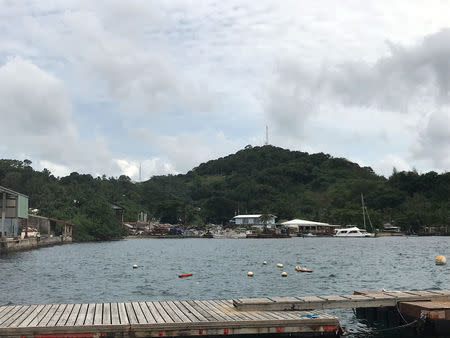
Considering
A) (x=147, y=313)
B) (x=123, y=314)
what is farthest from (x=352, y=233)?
(x=123, y=314)

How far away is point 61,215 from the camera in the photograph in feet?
473

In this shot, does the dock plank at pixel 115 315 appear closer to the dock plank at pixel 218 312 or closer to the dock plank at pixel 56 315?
the dock plank at pixel 56 315

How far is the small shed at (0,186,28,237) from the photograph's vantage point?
82625 millimetres

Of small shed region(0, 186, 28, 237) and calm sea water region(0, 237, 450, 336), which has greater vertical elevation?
small shed region(0, 186, 28, 237)

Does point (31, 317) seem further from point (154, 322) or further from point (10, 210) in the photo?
point (10, 210)

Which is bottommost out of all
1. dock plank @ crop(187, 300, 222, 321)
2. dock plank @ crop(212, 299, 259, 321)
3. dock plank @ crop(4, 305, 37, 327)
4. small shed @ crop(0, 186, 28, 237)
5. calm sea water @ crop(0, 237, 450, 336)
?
calm sea water @ crop(0, 237, 450, 336)

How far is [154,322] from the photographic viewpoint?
17.1m

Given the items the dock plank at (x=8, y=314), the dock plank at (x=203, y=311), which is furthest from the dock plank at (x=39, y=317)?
the dock plank at (x=203, y=311)

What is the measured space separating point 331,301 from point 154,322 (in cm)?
789

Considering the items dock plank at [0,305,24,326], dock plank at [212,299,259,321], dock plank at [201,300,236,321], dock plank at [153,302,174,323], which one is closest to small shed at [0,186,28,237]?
dock plank at [0,305,24,326]

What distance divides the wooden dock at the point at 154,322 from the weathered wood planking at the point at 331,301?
63 cm

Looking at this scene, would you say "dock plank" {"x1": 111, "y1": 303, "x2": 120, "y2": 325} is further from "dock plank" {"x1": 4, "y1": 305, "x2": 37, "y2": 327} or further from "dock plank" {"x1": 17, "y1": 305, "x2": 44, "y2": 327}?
"dock plank" {"x1": 4, "y1": 305, "x2": 37, "y2": 327}

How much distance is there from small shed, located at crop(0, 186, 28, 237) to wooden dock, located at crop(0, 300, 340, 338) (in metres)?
68.1

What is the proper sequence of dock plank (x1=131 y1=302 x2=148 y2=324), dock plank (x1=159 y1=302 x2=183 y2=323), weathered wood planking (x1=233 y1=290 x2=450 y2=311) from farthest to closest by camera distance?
1. weathered wood planking (x1=233 y1=290 x2=450 y2=311)
2. dock plank (x1=159 y1=302 x2=183 y2=323)
3. dock plank (x1=131 y1=302 x2=148 y2=324)
